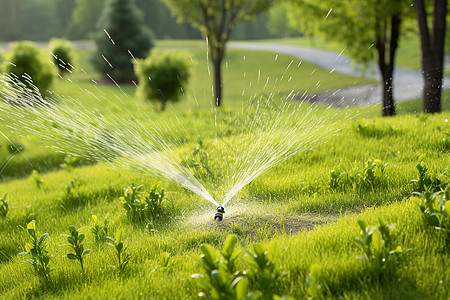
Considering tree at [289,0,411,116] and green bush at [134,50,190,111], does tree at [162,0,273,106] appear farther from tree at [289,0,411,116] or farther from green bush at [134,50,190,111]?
tree at [289,0,411,116]

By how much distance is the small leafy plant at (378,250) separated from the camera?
2809 millimetres

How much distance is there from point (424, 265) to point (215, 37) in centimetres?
1551

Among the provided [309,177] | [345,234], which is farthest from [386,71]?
[345,234]

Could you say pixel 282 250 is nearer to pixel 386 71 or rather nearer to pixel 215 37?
pixel 386 71

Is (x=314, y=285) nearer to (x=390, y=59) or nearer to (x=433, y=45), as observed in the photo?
(x=433, y=45)

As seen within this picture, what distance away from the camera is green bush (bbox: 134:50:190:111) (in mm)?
16969

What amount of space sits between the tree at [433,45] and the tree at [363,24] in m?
1.92

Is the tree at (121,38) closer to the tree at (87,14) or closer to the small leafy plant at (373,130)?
the small leafy plant at (373,130)

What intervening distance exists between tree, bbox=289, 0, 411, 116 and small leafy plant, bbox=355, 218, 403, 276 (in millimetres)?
9362

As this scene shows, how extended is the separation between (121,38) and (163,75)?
57.6ft

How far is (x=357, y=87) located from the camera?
26.6 m

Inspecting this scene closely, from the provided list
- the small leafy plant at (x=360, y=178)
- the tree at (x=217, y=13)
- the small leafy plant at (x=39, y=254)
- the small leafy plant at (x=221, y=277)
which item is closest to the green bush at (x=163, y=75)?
the tree at (x=217, y=13)

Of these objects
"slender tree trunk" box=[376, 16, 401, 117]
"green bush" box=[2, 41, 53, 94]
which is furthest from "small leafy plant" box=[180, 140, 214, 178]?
"green bush" box=[2, 41, 53, 94]

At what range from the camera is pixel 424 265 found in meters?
2.86
